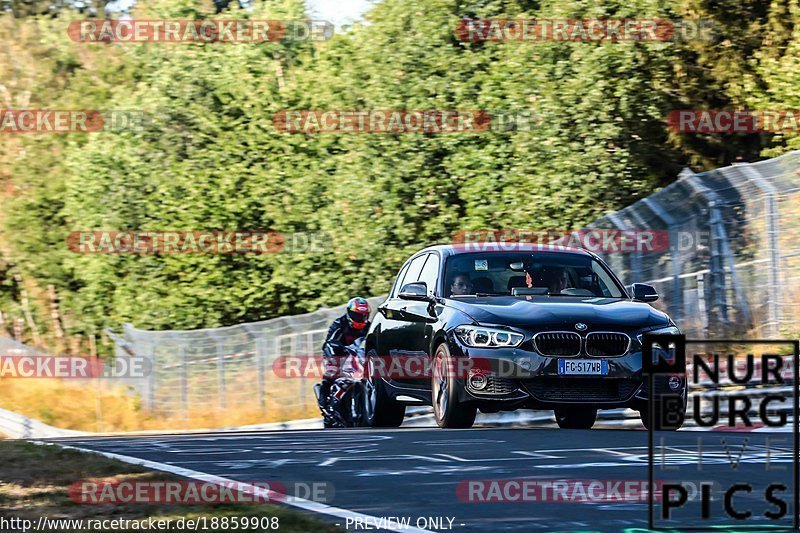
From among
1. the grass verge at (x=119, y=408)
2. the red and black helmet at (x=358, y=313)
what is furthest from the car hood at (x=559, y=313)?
the grass verge at (x=119, y=408)

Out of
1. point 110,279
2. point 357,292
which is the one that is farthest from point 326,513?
point 110,279

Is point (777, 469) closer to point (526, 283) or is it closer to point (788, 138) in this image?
point (526, 283)

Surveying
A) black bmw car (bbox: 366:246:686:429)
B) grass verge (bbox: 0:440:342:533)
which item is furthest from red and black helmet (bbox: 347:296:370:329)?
grass verge (bbox: 0:440:342:533)

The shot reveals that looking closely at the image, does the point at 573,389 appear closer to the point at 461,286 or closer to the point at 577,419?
the point at 461,286

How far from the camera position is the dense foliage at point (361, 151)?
31500 millimetres

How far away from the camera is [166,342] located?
34.2 meters

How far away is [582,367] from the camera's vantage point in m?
13.0

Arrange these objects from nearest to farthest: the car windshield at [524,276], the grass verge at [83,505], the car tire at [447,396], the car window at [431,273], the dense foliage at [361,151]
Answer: the grass verge at [83,505], the car tire at [447,396], the car windshield at [524,276], the car window at [431,273], the dense foliage at [361,151]

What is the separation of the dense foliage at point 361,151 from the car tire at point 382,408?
15.6 meters

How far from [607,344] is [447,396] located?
1.50m

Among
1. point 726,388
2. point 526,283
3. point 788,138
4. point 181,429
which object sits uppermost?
point 788,138

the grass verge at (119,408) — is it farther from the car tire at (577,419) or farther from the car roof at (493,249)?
the car roof at (493,249)

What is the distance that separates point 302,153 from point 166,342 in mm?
8165

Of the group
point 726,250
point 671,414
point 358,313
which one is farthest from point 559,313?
point 726,250
